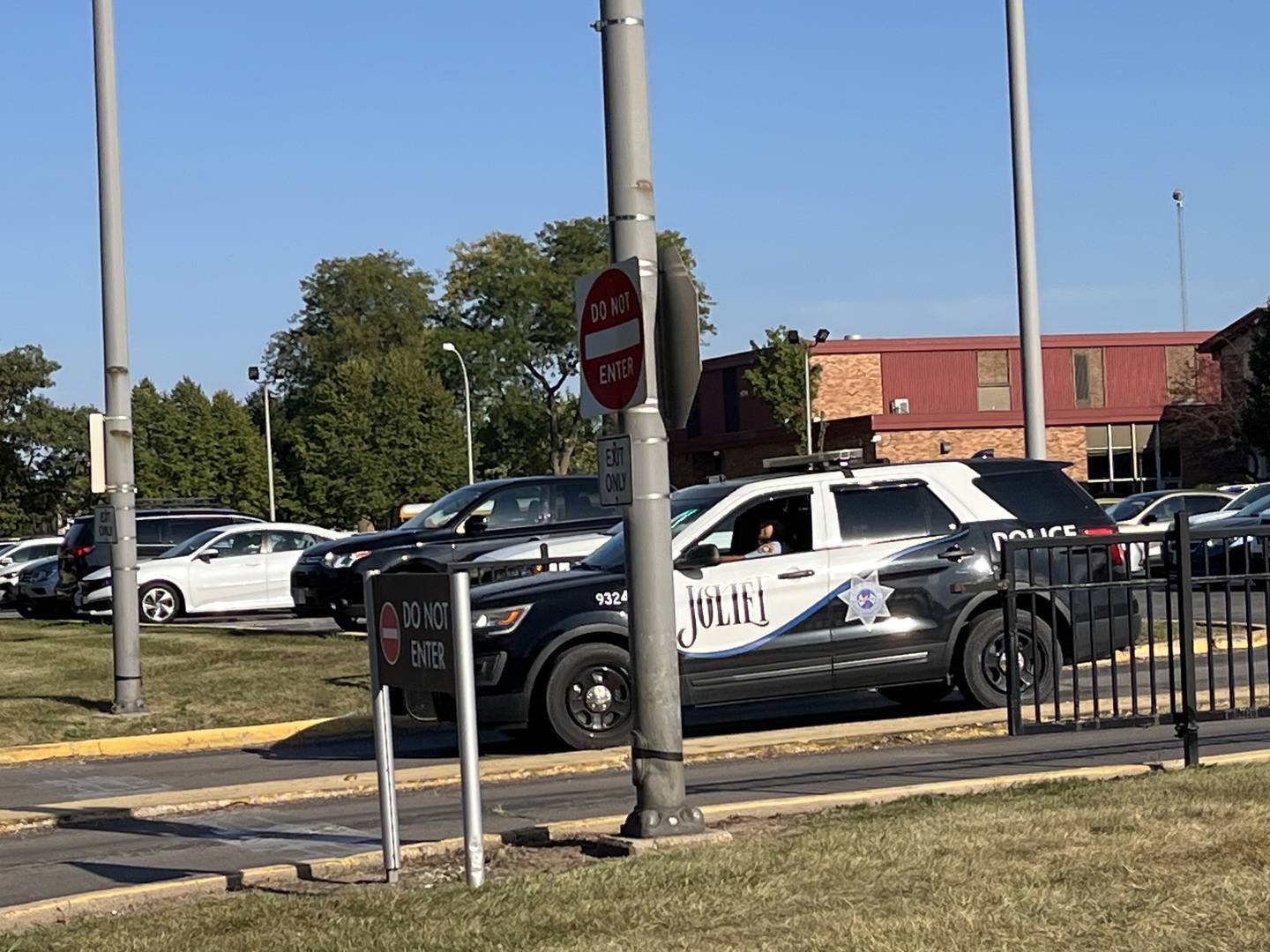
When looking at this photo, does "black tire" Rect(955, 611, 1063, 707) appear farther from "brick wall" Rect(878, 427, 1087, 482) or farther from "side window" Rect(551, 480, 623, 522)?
"brick wall" Rect(878, 427, 1087, 482)

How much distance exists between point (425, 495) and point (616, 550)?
203 ft

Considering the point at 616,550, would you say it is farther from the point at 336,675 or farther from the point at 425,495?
the point at 425,495

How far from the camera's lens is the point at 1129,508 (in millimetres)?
40406

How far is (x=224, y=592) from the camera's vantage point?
94.9 ft

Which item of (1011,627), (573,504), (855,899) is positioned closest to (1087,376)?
(573,504)

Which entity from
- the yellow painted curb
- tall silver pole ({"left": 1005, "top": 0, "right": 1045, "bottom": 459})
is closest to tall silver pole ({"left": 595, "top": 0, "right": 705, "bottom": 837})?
the yellow painted curb

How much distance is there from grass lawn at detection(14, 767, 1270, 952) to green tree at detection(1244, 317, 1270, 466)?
5686cm

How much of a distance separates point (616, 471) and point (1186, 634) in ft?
11.9

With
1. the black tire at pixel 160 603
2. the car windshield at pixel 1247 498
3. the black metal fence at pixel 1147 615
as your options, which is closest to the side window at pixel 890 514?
the black metal fence at pixel 1147 615

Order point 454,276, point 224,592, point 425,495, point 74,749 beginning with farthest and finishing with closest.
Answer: point 454,276, point 425,495, point 224,592, point 74,749

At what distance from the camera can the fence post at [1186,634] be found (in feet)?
32.9

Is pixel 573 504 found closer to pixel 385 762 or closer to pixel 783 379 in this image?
pixel 385 762

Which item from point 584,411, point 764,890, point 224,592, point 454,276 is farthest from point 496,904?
point 454,276

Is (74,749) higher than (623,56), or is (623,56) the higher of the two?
(623,56)
